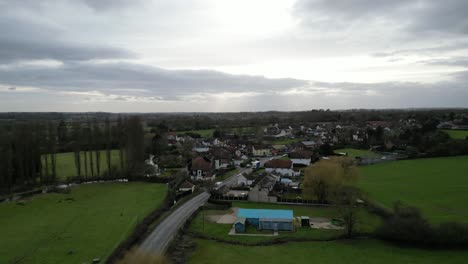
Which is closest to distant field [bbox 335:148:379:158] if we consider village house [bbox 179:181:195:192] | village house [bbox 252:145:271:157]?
village house [bbox 252:145:271:157]

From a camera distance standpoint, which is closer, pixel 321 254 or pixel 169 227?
pixel 321 254

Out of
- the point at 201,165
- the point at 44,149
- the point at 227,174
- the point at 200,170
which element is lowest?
the point at 227,174

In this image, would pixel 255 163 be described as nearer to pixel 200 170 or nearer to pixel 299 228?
pixel 200 170

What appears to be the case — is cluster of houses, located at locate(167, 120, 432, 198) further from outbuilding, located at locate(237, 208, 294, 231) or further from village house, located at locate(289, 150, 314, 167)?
outbuilding, located at locate(237, 208, 294, 231)

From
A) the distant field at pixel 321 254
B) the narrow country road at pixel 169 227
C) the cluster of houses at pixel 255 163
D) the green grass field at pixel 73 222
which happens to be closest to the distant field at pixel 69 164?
the green grass field at pixel 73 222

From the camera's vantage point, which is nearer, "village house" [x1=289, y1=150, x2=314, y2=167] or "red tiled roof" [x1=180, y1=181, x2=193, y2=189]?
"red tiled roof" [x1=180, y1=181, x2=193, y2=189]

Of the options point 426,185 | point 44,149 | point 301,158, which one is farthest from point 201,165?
point 426,185
